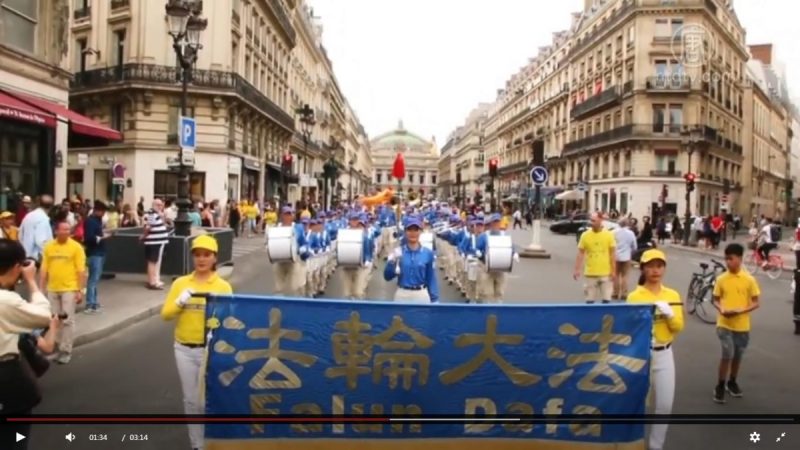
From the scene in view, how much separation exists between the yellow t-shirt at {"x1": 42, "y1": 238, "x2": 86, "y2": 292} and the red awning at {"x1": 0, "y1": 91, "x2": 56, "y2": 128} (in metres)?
7.25

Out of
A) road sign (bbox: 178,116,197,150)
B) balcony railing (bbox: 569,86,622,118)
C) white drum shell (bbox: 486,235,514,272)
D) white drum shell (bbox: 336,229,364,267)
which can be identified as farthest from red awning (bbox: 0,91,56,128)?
balcony railing (bbox: 569,86,622,118)

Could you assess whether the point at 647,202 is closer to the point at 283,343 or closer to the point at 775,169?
the point at 775,169

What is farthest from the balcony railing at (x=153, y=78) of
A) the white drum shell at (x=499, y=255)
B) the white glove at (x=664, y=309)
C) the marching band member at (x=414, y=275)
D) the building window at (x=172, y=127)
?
the white glove at (x=664, y=309)

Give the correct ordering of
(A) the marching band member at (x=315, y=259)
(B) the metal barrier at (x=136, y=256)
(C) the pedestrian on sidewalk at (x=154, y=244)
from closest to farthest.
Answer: (A) the marching band member at (x=315, y=259)
(C) the pedestrian on sidewalk at (x=154, y=244)
(B) the metal barrier at (x=136, y=256)

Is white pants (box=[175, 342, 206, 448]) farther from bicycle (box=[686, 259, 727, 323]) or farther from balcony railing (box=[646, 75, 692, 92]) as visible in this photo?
balcony railing (box=[646, 75, 692, 92])

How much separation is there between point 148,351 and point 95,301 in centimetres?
275

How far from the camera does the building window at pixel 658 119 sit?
5366 centimetres

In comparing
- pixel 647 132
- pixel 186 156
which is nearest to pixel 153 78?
pixel 186 156

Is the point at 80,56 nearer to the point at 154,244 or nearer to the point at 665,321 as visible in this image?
the point at 154,244

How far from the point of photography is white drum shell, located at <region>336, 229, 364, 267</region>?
11477 millimetres

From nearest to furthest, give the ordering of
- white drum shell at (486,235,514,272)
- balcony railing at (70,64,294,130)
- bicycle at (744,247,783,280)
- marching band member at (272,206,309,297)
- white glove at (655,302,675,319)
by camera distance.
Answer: white glove at (655,302,675,319)
white drum shell at (486,235,514,272)
marching band member at (272,206,309,297)
bicycle at (744,247,783,280)
balcony railing at (70,64,294,130)

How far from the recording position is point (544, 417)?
178 inches

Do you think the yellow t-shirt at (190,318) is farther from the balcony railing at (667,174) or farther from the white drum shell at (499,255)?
the balcony railing at (667,174)

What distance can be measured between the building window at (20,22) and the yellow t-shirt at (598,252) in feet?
46.6
